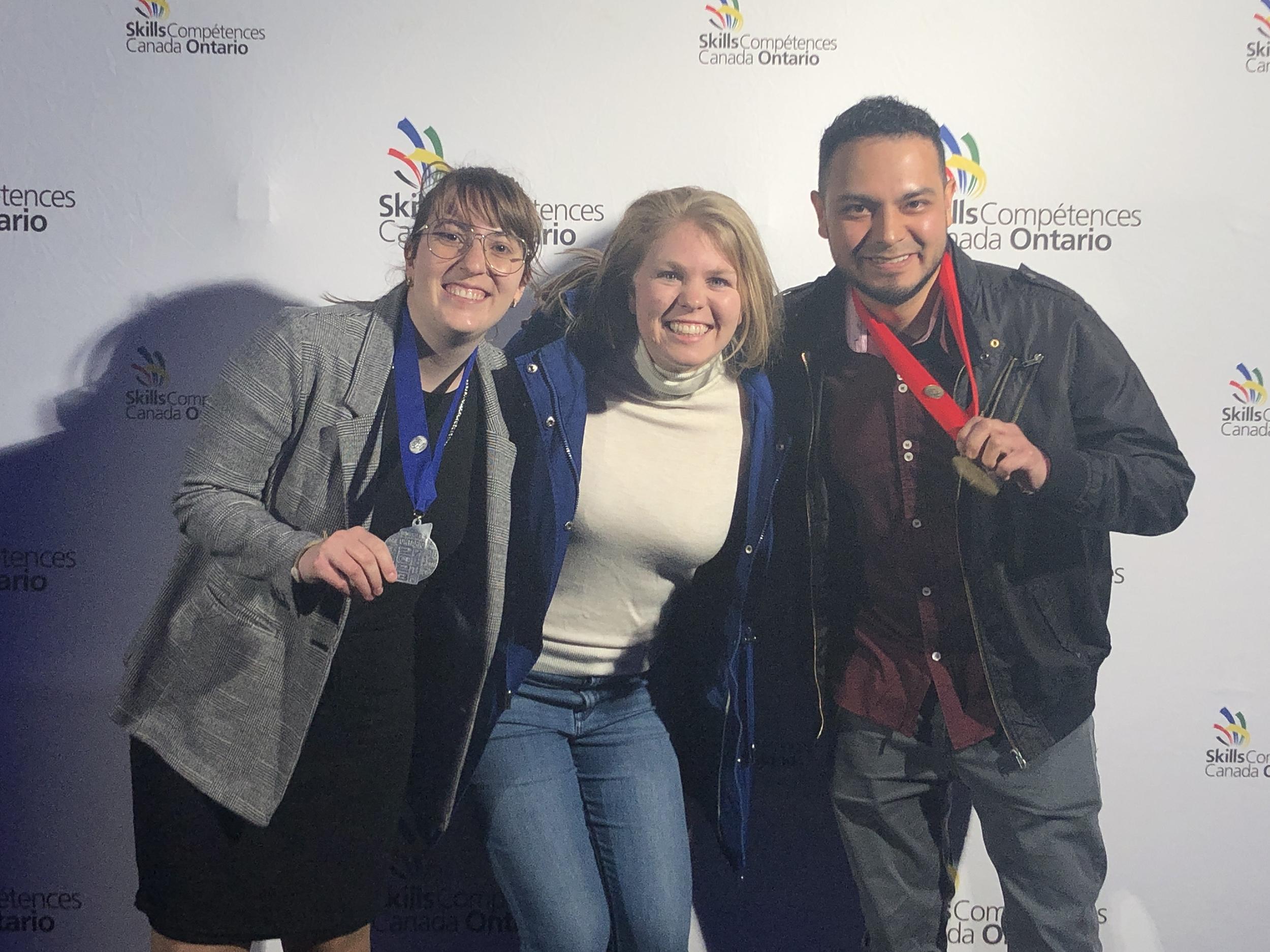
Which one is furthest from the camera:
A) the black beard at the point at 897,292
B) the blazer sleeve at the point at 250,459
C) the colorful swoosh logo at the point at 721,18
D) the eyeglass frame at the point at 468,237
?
the colorful swoosh logo at the point at 721,18

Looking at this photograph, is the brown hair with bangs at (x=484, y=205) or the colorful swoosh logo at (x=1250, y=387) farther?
the colorful swoosh logo at (x=1250, y=387)

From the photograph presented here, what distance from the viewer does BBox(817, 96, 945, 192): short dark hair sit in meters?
1.88

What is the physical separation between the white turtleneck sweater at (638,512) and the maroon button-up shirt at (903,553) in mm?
267

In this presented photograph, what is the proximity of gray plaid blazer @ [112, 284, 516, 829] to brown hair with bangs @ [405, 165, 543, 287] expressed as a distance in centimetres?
30

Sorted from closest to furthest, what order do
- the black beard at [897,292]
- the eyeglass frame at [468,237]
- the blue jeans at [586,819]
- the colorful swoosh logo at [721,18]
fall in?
the blue jeans at [586,819]
the eyeglass frame at [468,237]
the black beard at [897,292]
the colorful swoosh logo at [721,18]

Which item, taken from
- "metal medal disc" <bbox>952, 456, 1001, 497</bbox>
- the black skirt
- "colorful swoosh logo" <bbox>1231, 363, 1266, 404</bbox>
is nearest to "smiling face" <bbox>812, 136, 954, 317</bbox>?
"metal medal disc" <bbox>952, 456, 1001, 497</bbox>

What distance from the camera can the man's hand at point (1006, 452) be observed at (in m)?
1.76

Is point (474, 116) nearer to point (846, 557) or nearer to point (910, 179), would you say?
point (910, 179)

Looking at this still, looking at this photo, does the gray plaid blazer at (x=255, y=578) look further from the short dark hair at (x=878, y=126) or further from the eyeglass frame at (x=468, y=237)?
the short dark hair at (x=878, y=126)

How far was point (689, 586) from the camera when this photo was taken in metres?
1.88

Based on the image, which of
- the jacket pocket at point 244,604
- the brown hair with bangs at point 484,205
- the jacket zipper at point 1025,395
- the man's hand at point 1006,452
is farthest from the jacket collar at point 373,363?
the jacket zipper at point 1025,395

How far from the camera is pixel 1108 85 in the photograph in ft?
6.88

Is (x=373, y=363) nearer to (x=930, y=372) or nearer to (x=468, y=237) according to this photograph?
(x=468, y=237)

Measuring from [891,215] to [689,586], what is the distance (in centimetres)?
89
